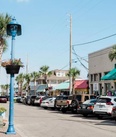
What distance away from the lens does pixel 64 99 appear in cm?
3186

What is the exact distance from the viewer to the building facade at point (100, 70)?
144 ft

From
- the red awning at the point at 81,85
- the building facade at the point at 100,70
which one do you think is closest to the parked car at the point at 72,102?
the building facade at the point at 100,70

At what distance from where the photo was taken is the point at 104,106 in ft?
76.6

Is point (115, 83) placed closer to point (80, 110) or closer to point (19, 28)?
point (80, 110)

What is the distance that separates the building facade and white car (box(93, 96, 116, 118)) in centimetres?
1858

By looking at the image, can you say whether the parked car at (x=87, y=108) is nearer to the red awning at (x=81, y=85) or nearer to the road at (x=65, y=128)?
the road at (x=65, y=128)

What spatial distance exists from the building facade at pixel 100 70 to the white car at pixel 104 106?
60.9ft

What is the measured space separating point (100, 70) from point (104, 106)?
2334 centimetres

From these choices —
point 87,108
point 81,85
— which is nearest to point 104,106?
point 87,108

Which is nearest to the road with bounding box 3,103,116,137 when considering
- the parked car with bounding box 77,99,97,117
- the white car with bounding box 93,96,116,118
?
the white car with bounding box 93,96,116,118

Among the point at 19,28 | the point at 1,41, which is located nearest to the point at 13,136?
the point at 19,28

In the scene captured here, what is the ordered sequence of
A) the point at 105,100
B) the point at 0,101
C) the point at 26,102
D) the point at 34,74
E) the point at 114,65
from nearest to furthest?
the point at 105,100, the point at 114,65, the point at 26,102, the point at 0,101, the point at 34,74

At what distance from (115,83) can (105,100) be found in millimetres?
18769

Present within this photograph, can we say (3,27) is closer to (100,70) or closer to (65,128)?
(65,128)
